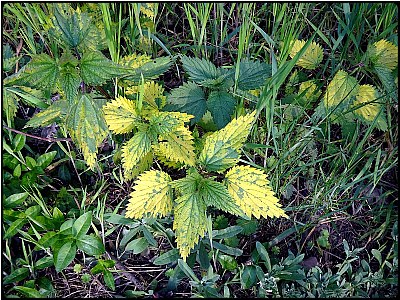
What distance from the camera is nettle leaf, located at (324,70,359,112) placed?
56.8 inches

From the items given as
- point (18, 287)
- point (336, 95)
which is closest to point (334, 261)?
point (336, 95)

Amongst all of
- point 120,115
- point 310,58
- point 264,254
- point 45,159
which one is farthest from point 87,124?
point 310,58

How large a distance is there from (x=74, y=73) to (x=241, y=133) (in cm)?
50

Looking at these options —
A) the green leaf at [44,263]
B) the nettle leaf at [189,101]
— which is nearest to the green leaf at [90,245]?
the green leaf at [44,263]

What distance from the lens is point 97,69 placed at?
1.23 m

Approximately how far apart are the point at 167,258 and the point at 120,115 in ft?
1.63

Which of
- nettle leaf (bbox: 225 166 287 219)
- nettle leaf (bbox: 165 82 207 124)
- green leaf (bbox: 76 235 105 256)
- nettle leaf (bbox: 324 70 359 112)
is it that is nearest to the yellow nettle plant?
nettle leaf (bbox: 225 166 287 219)

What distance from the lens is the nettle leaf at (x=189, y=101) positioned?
1424 mm

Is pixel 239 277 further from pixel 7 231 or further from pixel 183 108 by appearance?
pixel 7 231

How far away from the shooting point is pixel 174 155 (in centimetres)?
134

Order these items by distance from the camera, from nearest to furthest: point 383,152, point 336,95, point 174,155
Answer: point 174,155
point 336,95
point 383,152

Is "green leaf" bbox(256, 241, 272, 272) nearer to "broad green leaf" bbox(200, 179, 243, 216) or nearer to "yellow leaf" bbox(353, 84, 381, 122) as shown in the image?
"broad green leaf" bbox(200, 179, 243, 216)

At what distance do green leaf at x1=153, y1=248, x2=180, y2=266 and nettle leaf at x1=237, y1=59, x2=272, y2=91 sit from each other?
582 mm

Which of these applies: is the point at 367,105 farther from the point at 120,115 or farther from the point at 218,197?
the point at 120,115
